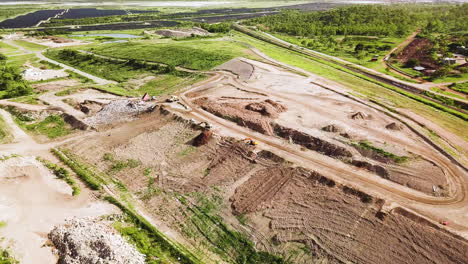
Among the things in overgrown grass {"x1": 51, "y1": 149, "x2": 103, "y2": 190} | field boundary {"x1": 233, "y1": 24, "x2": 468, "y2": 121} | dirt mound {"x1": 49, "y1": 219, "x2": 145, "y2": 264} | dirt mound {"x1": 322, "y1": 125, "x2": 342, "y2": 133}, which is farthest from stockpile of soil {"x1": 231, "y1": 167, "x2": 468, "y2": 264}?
field boundary {"x1": 233, "y1": 24, "x2": 468, "y2": 121}

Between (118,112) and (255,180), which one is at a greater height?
(255,180)

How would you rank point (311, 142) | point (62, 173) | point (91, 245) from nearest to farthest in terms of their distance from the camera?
point (91, 245), point (62, 173), point (311, 142)

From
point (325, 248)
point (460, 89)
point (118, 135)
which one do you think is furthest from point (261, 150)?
point (460, 89)

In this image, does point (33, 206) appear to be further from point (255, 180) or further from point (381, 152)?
point (381, 152)

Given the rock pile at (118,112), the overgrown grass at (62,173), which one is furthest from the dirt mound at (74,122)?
the overgrown grass at (62,173)

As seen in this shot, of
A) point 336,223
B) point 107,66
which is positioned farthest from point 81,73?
point 336,223

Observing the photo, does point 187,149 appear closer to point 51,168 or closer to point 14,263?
point 51,168

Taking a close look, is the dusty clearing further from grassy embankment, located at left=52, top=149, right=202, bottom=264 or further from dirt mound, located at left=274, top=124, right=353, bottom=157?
dirt mound, located at left=274, top=124, right=353, bottom=157
